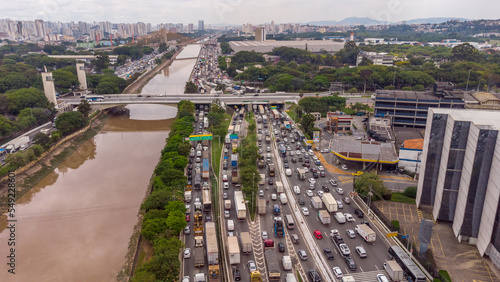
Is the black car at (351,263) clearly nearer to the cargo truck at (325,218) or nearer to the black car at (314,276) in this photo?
the black car at (314,276)

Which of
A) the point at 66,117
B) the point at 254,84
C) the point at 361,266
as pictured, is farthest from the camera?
the point at 254,84

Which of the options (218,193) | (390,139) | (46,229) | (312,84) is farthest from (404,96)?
(46,229)

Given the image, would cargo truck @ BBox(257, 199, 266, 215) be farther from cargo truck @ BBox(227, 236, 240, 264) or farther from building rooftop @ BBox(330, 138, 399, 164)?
building rooftop @ BBox(330, 138, 399, 164)

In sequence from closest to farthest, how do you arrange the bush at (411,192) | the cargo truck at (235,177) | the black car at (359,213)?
1. the black car at (359,213)
2. the bush at (411,192)
3. the cargo truck at (235,177)

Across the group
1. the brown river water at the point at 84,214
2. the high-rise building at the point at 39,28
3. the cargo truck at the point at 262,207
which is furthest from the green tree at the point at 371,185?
the high-rise building at the point at 39,28

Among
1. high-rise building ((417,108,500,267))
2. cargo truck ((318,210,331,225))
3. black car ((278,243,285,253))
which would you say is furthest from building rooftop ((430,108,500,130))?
black car ((278,243,285,253))

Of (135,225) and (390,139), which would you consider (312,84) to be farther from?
(135,225)

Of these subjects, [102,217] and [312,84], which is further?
[312,84]
